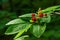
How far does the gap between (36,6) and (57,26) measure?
68cm

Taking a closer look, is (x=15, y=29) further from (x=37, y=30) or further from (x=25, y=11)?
(x=25, y=11)

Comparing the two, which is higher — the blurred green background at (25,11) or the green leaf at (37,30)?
the green leaf at (37,30)

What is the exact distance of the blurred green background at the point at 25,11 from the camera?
6.29 ft

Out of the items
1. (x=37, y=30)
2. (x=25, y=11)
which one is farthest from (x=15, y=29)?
(x=25, y=11)

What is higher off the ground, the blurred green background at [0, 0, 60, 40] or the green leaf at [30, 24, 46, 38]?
the green leaf at [30, 24, 46, 38]

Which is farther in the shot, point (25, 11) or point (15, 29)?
point (25, 11)

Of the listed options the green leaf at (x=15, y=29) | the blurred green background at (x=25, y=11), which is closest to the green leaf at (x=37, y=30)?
the green leaf at (x=15, y=29)

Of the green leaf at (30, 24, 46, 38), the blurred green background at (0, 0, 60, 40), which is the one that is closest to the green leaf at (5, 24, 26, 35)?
the green leaf at (30, 24, 46, 38)

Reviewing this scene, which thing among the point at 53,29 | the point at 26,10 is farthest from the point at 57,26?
the point at 26,10

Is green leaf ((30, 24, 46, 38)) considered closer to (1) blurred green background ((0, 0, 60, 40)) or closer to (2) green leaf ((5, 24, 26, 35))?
(2) green leaf ((5, 24, 26, 35))

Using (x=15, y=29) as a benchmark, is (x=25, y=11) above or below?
below

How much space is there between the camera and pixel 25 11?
2502 millimetres

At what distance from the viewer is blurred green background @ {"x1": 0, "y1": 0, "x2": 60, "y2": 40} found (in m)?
1.92

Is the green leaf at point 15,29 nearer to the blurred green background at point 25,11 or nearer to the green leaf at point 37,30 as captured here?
the green leaf at point 37,30
